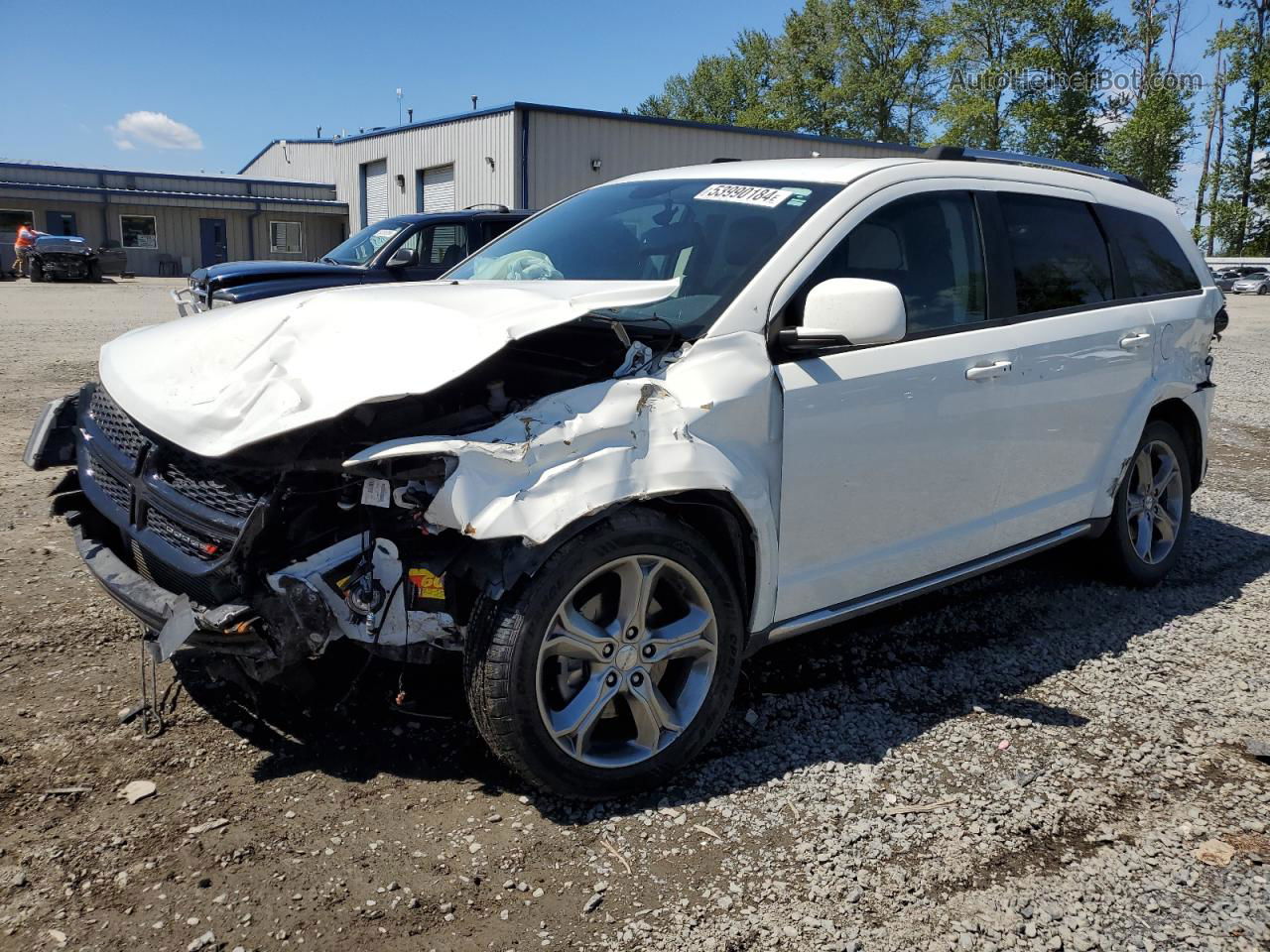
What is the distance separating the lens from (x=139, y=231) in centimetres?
3919

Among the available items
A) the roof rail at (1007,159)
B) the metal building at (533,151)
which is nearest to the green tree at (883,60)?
the metal building at (533,151)

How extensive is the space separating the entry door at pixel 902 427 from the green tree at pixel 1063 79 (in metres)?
47.5

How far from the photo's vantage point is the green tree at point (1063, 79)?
151ft

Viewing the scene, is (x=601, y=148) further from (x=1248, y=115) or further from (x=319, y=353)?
(x=1248, y=115)

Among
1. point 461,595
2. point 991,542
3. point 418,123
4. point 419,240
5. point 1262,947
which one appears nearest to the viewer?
point 1262,947

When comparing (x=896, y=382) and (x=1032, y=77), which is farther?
(x=1032, y=77)

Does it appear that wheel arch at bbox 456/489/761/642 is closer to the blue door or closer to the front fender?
the front fender

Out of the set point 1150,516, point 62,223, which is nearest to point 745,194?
point 1150,516

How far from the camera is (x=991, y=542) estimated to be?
3.97 m

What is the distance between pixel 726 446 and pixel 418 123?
2699cm

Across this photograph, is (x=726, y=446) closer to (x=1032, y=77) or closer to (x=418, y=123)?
(x=418, y=123)

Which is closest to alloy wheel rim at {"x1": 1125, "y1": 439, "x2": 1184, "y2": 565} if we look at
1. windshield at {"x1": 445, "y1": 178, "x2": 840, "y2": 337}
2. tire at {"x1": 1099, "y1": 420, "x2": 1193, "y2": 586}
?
tire at {"x1": 1099, "y1": 420, "x2": 1193, "y2": 586}

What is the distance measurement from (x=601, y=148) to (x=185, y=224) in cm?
2339

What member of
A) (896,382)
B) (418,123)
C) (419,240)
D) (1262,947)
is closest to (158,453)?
(896,382)
